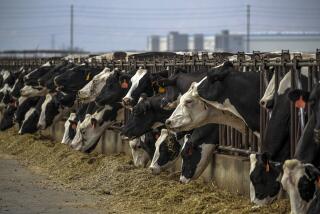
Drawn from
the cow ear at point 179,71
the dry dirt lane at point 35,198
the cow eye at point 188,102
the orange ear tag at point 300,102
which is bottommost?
the dry dirt lane at point 35,198

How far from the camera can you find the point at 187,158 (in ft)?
46.1

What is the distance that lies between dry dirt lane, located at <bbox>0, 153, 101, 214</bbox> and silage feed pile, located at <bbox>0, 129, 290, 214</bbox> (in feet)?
0.92

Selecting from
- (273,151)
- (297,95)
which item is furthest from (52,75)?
(297,95)

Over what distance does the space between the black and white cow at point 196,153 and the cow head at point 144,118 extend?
1429 mm

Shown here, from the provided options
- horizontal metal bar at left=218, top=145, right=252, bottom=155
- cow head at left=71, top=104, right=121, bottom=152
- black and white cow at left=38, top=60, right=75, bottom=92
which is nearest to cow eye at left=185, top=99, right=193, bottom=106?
horizontal metal bar at left=218, top=145, right=252, bottom=155

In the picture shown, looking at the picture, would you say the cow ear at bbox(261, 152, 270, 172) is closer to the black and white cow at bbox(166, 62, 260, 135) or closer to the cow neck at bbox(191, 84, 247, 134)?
the black and white cow at bbox(166, 62, 260, 135)

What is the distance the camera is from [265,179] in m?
11.3

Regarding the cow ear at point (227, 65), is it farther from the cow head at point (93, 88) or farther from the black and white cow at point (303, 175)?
the cow head at point (93, 88)

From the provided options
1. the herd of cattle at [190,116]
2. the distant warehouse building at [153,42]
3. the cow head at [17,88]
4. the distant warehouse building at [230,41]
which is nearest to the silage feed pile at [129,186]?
the herd of cattle at [190,116]

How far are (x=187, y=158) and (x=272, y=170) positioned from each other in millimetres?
2934

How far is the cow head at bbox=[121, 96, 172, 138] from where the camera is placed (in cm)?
1552

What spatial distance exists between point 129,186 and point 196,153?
1.31 m

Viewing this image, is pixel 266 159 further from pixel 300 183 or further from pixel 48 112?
pixel 48 112

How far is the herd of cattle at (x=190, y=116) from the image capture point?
1002 cm
